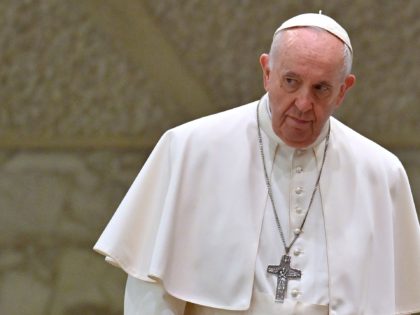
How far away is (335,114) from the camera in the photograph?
4480mm

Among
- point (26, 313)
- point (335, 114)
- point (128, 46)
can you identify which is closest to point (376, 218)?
point (335, 114)

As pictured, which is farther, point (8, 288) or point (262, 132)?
point (8, 288)

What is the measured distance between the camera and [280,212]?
319 cm

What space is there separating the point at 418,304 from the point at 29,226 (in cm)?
204

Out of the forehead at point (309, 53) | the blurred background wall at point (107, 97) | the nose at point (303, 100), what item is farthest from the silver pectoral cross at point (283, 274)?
the blurred background wall at point (107, 97)

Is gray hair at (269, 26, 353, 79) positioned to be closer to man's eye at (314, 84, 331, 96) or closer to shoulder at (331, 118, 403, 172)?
man's eye at (314, 84, 331, 96)

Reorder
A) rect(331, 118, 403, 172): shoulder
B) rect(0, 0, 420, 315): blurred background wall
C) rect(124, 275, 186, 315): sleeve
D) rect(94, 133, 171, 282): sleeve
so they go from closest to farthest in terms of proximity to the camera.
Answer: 1. rect(124, 275, 186, 315): sleeve
2. rect(94, 133, 171, 282): sleeve
3. rect(331, 118, 403, 172): shoulder
4. rect(0, 0, 420, 315): blurred background wall

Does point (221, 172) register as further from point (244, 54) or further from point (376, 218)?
point (244, 54)

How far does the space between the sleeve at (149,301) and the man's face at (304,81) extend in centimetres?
60

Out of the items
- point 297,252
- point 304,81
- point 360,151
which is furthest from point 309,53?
point 297,252

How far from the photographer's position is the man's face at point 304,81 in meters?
2.99

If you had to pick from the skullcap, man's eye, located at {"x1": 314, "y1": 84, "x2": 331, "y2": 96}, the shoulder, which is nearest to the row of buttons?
the shoulder

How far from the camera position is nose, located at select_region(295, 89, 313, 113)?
2984 mm

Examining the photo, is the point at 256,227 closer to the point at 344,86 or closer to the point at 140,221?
the point at 140,221
